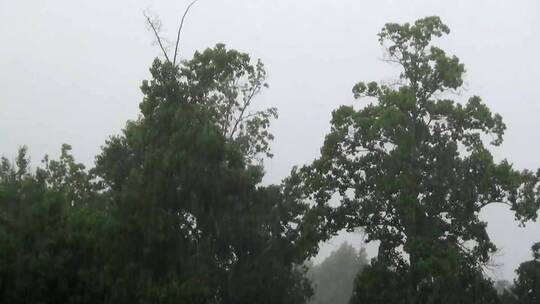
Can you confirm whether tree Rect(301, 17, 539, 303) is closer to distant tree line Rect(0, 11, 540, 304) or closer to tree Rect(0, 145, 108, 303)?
distant tree line Rect(0, 11, 540, 304)

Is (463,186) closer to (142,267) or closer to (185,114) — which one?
(185,114)

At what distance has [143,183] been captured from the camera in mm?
17188

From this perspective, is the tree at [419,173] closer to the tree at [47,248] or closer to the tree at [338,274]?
the tree at [47,248]

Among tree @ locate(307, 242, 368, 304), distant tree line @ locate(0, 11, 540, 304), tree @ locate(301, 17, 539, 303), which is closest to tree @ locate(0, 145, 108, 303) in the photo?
distant tree line @ locate(0, 11, 540, 304)

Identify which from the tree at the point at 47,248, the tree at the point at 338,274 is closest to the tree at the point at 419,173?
the tree at the point at 47,248

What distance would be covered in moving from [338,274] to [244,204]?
49.9 meters

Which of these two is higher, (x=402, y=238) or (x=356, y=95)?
(x=356, y=95)

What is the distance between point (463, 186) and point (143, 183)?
1014 centimetres

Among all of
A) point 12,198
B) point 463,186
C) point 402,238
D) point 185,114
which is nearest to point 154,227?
point 185,114

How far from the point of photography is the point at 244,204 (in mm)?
19094

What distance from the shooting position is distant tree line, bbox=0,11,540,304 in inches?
627

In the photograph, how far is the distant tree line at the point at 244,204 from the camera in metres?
15.9

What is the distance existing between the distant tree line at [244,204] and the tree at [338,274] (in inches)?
1680

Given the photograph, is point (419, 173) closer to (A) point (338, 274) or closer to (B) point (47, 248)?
(B) point (47, 248)
